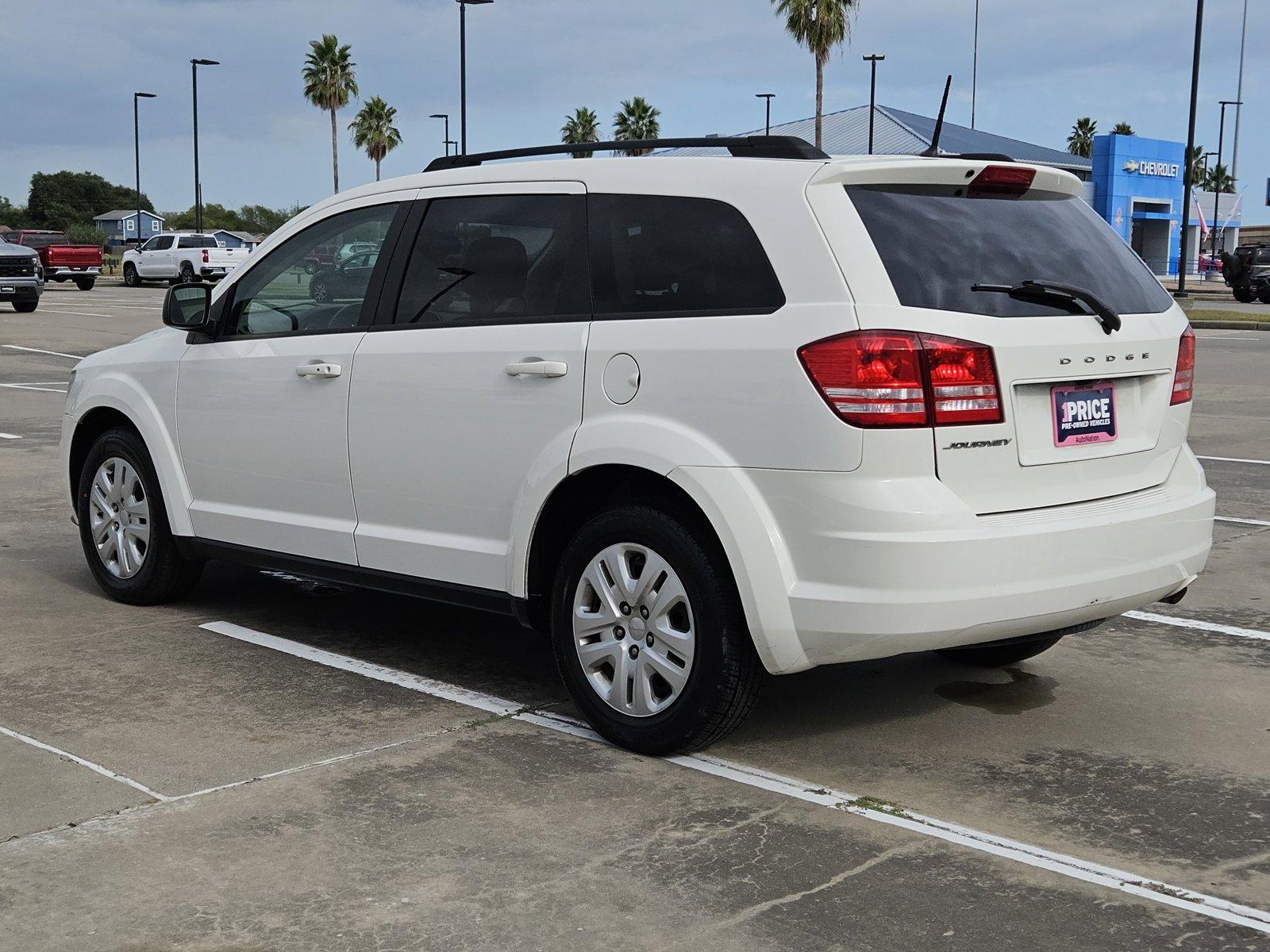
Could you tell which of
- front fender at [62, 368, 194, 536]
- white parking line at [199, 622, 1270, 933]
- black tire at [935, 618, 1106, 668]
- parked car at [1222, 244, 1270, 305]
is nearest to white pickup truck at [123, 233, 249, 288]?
parked car at [1222, 244, 1270, 305]

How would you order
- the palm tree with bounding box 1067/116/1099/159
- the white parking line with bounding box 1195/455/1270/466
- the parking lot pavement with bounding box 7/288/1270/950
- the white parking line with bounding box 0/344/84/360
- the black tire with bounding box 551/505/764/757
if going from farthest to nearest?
1. the palm tree with bounding box 1067/116/1099/159
2. the white parking line with bounding box 0/344/84/360
3. the white parking line with bounding box 1195/455/1270/466
4. the black tire with bounding box 551/505/764/757
5. the parking lot pavement with bounding box 7/288/1270/950

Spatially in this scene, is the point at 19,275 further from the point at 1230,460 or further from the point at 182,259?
the point at 1230,460

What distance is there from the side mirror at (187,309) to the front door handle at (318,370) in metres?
0.74

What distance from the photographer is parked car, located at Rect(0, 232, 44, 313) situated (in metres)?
32.3

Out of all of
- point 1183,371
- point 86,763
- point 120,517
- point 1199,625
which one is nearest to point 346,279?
point 120,517

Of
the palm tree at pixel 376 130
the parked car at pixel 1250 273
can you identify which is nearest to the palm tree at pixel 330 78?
the palm tree at pixel 376 130

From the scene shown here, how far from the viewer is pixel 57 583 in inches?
285

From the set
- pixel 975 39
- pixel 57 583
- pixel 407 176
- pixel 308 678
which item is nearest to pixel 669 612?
pixel 308 678

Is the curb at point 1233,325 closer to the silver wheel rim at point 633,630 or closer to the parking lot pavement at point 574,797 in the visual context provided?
the parking lot pavement at point 574,797

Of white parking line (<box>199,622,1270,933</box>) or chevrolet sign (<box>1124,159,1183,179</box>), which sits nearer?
white parking line (<box>199,622,1270,933</box>)

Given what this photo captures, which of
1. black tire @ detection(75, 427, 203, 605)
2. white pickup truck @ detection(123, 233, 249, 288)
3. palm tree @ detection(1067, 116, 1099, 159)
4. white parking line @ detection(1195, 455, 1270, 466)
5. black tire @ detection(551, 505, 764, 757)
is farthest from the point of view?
palm tree @ detection(1067, 116, 1099, 159)

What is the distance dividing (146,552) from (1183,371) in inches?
168

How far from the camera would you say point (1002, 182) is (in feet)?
15.6

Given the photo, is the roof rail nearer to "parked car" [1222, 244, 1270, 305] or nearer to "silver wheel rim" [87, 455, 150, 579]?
"silver wheel rim" [87, 455, 150, 579]
